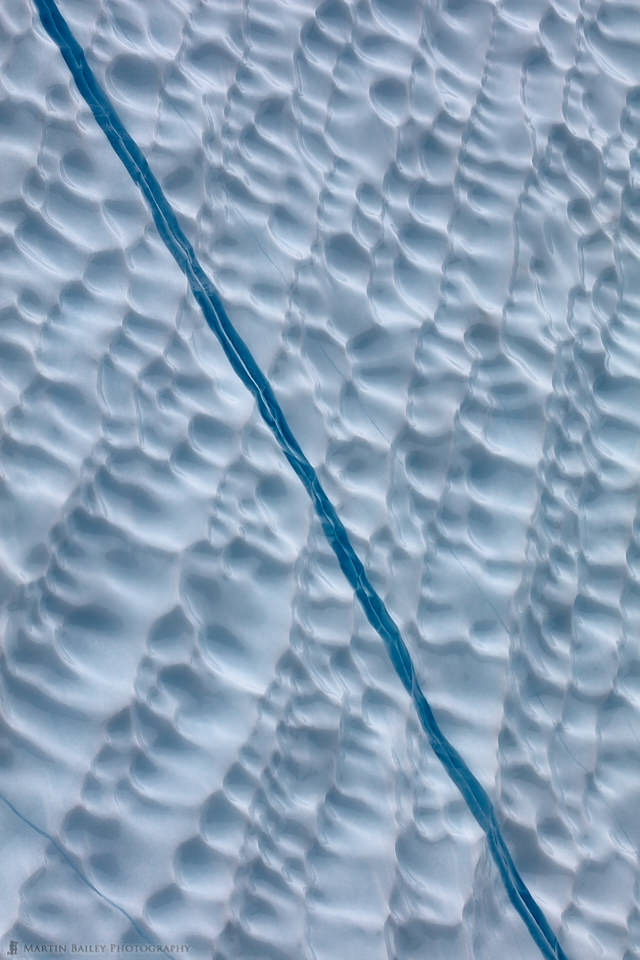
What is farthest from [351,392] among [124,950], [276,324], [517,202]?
[124,950]

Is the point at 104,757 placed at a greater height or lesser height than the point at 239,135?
lesser

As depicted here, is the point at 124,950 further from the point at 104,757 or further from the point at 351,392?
the point at 351,392

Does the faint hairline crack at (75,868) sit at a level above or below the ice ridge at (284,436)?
below

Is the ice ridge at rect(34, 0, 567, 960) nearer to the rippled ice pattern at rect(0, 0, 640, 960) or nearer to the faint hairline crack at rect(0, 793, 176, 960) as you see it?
the rippled ice pattern at rect(0, 0, 640, 960)

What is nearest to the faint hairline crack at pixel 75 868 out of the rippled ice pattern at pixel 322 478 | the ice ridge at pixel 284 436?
the rippled ice pattern at pixel 322 478

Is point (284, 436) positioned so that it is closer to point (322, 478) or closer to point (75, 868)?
point (322, 478)

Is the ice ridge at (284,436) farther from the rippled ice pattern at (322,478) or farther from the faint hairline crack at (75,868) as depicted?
the faint hairline crack at (75,868)

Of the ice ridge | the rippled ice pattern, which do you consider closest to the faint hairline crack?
the rippled ice pattern
